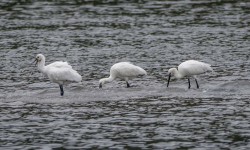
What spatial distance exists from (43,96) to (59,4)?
23.7 m

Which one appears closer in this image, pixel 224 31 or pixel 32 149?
pixel 32 149

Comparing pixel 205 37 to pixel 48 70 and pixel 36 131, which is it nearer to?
pixel 48 70

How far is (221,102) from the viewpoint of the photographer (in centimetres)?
2291

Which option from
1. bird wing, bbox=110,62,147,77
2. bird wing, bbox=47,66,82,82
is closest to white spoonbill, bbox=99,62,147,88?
bird wing, bbox=110,62,147,77

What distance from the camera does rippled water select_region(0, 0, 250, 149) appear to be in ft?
61.5

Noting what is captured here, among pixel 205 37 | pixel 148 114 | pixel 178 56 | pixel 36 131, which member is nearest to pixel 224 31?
pixel 205 37

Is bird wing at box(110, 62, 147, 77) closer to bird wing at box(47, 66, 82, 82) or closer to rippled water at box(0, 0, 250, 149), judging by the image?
rippled water at box(0, 0, 250, 149)

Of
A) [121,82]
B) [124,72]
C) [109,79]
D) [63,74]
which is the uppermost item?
[63,74]

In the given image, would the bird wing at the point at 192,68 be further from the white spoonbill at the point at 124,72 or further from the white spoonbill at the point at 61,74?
the white spoonbill at the point at 61,74

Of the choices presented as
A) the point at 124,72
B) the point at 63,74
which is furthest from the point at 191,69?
the point at 63,74

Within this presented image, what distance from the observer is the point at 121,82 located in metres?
28.3

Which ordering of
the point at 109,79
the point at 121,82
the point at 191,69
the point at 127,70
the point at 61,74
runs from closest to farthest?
the point at 61,74 < the point at 191,69 < the point at 127,70 < the point at 109,79 < the point at 121,82

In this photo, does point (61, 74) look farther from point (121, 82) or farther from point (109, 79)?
point (121, 82)

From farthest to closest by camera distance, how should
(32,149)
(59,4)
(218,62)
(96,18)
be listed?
(59,4) → (96,18) → (218,62) → (32,149)
